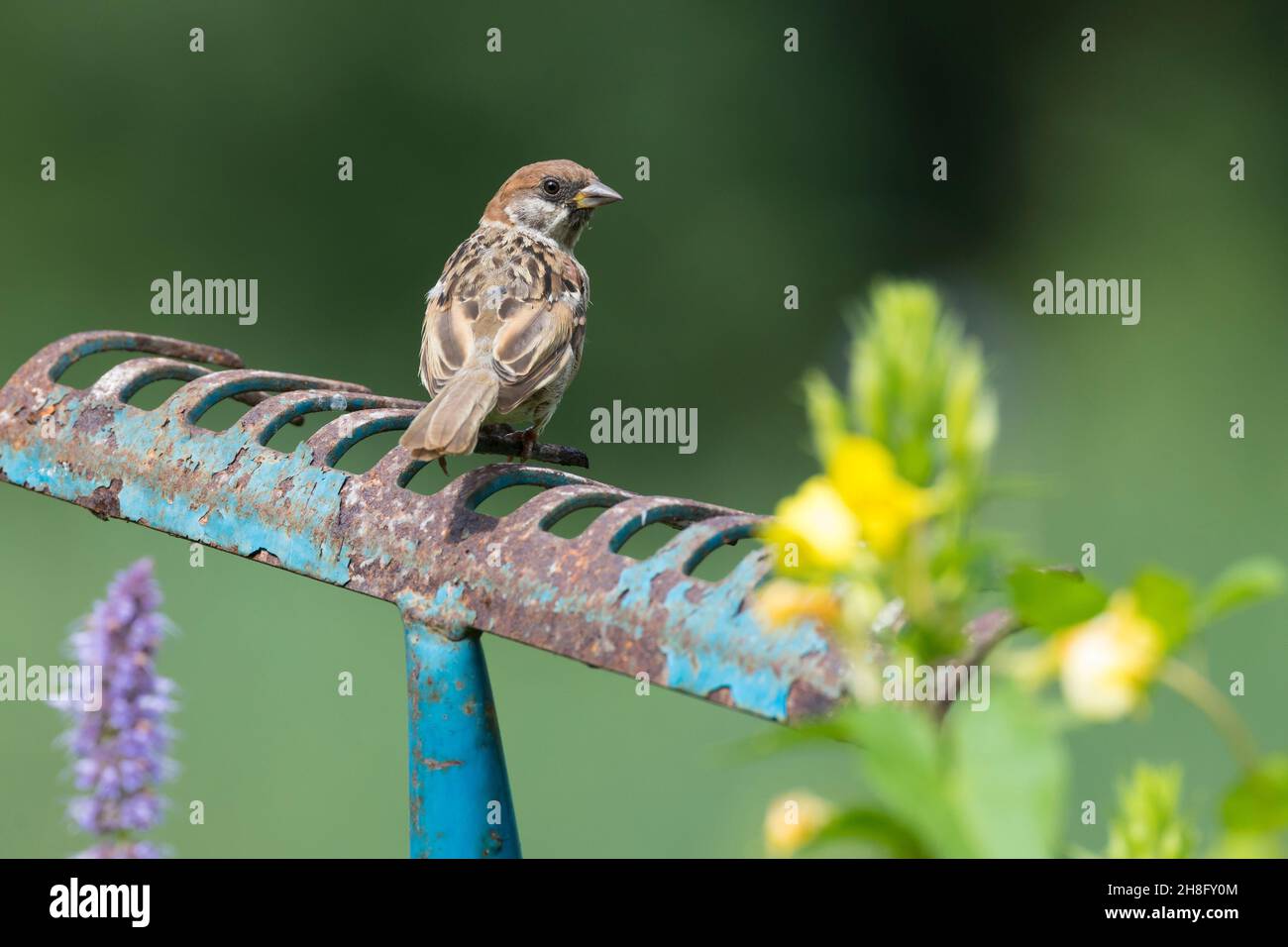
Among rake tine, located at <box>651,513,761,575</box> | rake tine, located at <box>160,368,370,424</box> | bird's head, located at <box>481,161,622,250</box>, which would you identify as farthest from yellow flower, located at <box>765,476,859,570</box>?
bird's head, located at <box>481,161,622,250</box>

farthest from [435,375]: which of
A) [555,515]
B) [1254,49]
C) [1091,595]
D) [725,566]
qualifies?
[1254,49]

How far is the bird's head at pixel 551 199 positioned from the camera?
4043mm

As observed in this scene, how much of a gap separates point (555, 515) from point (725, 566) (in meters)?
4.05

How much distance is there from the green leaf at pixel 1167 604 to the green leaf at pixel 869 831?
0.13 meters

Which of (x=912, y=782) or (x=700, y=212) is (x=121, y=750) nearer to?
(x=912, y=782)

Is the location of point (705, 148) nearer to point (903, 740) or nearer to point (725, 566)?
point (725, 566)

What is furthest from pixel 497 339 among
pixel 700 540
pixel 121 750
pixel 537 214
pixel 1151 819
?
pixel 1151 819

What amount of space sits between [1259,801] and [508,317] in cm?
252

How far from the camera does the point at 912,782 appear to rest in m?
0.70

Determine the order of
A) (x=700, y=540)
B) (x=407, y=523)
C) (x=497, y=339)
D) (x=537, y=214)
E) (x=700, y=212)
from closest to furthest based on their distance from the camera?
(x=700, y=540) < (x=407, y=523) < (x=497, y=339) < (x=537, y=214) < (x=700, y=212)

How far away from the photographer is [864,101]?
838cm

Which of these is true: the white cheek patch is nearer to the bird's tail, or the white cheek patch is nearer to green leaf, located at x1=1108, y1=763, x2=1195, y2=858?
the bird's tail

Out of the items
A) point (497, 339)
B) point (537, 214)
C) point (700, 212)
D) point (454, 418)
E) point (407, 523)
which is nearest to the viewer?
point (407, 523)
